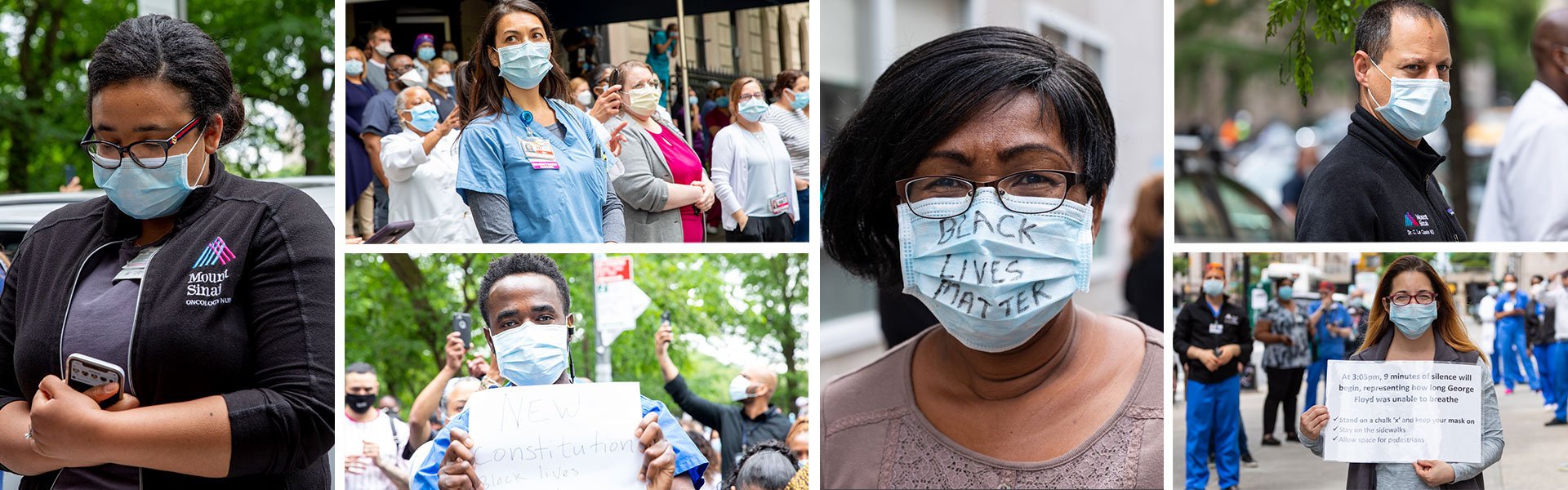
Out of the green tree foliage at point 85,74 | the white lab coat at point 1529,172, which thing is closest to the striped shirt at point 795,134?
the white lab coat at point 1529,172

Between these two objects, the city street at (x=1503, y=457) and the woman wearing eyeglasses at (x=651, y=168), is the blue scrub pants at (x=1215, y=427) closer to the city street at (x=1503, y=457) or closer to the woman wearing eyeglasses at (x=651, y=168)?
the city street at (x=1503, y=457)

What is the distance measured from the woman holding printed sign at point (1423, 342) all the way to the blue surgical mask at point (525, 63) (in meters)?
2.07

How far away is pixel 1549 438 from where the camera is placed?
278 cm

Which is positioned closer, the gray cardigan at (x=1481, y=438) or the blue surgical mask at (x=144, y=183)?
the blue surgical mask at (x=144, y=183)

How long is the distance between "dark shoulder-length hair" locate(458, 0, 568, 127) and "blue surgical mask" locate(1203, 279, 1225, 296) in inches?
65.7

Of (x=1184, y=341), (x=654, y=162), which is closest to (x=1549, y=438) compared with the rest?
(x=1184, y=341)

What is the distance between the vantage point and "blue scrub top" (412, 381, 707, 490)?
2.88m

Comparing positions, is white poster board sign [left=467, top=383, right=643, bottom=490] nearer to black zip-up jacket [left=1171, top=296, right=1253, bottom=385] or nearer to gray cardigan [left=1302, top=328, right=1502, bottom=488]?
black zip-up jacket [left=1171, top=296, right=1253, bottom=385]

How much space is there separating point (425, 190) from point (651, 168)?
23.0 inches

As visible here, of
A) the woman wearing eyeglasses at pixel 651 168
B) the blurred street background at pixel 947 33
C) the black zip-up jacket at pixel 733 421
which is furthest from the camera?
the blurred street background at pixel 947 33

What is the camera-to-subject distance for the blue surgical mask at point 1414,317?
2.75 m

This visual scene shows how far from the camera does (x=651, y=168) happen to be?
300 cm

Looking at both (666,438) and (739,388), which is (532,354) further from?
(739,388)

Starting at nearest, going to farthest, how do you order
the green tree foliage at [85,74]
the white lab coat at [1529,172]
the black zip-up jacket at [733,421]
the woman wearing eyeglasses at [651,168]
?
the woman wearing eyeglasses at [651,168] < the black zip-up jacket at [733,421] < the white lab coat at [1529,172] < the green tree foliage at [85,74]
